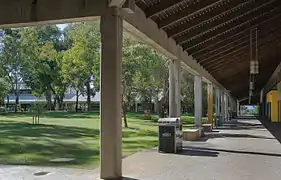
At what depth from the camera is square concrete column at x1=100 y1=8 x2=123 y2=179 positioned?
8.15 meters

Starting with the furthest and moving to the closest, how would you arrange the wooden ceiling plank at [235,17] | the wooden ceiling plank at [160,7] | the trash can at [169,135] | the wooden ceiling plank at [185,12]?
the wooden ceiling plank at [235,17] → the trash can at [169,135] → the wooden ceiling plank at [185,12] → the wooden ceiling plank at [160,7]

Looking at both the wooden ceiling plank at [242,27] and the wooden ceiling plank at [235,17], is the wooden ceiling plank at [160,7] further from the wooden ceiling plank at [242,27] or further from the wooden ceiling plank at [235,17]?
the wooden ceiling plank at [242,27]

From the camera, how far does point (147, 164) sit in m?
9.98

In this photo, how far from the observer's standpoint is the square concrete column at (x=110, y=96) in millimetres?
8148

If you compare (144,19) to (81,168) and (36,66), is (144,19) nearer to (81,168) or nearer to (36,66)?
(81,168)

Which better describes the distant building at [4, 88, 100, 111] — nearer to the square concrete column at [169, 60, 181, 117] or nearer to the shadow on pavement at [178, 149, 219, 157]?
the square concrete column at [169, 60, 181, 117]

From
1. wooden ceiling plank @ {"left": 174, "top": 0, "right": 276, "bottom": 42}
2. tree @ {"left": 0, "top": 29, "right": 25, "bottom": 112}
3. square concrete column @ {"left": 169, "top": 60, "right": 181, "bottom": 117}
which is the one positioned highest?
tree @ {"left": 0, "top": 29, "right": 25, "bottom": 112}

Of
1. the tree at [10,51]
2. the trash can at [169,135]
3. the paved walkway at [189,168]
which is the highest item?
the tree at [10,51]

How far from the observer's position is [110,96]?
27.1 ft

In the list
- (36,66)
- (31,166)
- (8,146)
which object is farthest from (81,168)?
(36,66)

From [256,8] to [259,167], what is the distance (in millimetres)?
6514

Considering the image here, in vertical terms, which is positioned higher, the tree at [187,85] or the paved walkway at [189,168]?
the tree at [187,85]

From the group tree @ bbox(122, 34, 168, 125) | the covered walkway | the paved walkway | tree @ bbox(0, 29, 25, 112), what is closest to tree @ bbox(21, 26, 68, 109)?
tree @ bbox(0, 29, 25, 112)

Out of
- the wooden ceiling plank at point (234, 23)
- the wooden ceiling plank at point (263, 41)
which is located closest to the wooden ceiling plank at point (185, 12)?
the wooden ceiling plank at point (234, 23)
